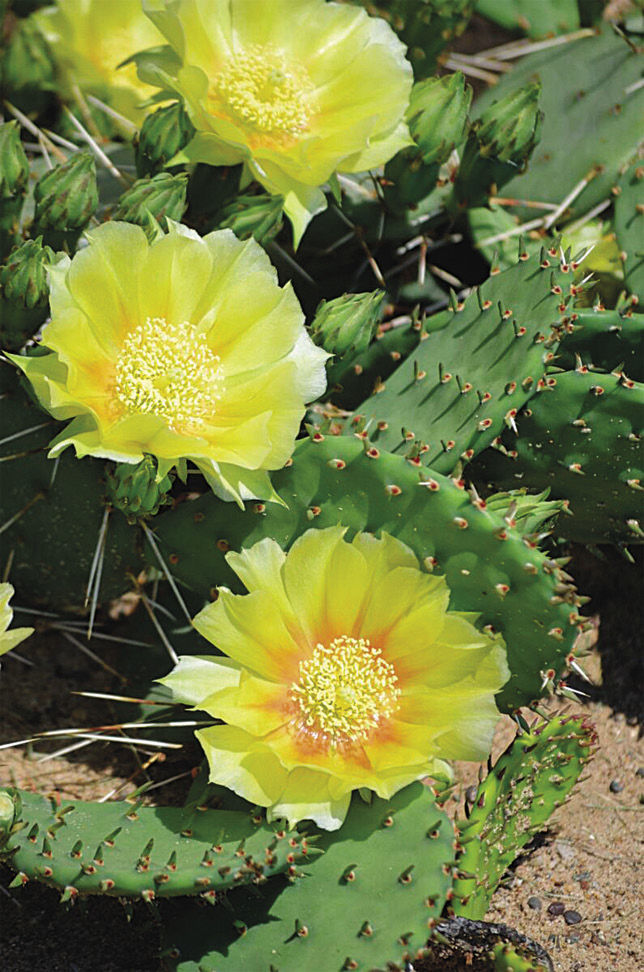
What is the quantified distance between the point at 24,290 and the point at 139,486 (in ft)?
0.91

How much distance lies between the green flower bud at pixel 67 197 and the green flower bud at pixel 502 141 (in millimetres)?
520

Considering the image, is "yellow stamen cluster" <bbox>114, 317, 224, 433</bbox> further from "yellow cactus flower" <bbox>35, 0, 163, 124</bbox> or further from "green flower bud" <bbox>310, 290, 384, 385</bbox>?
"yellow cactus flower" <bbox>35, 0, 163, 124</bbox>

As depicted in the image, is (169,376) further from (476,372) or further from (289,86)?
(289,86)

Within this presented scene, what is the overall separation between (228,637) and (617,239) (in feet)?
2.82

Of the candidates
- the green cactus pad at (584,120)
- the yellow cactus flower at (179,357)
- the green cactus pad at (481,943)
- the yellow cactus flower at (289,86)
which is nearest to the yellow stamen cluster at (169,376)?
the yellow cactus flower at (179,357)

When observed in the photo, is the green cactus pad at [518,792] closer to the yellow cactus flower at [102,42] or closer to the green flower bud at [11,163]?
the green flower bud at [11,163]

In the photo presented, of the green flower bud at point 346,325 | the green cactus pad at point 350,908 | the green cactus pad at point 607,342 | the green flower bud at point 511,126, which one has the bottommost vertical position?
the green cactus pad at point 350,908

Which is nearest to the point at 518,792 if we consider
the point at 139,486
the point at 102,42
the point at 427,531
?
the point at 427,531

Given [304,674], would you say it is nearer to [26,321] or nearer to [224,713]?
[224,713]

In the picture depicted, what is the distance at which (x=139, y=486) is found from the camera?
121cm

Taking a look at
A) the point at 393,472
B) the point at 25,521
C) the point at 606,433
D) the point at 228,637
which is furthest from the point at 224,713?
the point at 606,433

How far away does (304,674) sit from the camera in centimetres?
124

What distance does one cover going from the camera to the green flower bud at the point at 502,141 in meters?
1.52

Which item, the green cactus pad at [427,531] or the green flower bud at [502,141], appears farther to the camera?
the green flower bud at [502,141]
